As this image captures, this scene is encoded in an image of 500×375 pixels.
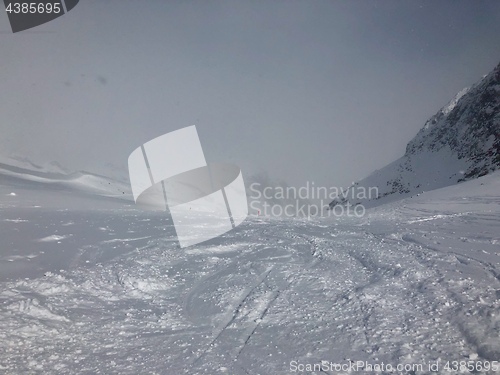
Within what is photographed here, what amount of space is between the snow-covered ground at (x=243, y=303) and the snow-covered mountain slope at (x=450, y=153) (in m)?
29.1

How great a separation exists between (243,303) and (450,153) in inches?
1704

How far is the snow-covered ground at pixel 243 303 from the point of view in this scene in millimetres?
2959

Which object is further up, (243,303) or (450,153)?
(243,303)

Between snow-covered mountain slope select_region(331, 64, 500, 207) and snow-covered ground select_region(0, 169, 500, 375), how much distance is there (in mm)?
29090

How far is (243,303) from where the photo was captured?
14.3 ft

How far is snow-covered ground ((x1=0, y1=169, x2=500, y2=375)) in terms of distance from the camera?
296cm

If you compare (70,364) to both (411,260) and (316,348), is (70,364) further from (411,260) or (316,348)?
(411,260)

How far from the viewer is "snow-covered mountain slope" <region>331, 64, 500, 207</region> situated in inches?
1223

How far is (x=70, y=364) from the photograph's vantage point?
9.51 feet

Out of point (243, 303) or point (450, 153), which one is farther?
point (450, 153)

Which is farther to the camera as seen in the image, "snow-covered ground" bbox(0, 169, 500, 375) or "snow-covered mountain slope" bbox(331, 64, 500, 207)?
"snow-covered mountain slope" bbox(331, 64, 500, 207)

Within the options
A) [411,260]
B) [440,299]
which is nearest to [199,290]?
[440,299]

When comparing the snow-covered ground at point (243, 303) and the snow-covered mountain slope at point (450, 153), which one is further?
the snow-covered mountain slope at point (450, 153)

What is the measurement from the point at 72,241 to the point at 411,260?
8705 mm
